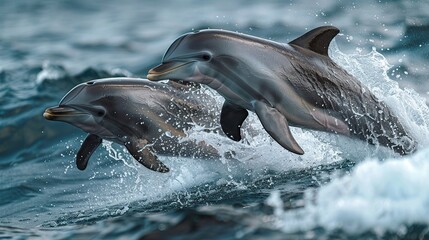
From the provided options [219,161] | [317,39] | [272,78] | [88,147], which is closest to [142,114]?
[88,147]

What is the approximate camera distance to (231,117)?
9375 millimetres

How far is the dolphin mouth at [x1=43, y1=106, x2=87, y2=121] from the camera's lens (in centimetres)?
969

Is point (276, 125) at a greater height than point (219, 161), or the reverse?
point (276, 125)

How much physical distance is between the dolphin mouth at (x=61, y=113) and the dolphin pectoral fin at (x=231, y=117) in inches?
58.2

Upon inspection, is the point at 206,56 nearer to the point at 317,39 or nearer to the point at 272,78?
the point at 272,78

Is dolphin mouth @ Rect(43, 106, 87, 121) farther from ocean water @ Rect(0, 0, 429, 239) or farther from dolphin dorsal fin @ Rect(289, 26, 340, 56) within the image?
dolphin dorsal fin @ Rect(289, 26, 340, 56)

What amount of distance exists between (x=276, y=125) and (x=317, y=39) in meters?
0.95

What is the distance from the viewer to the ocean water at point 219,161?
6.62 metres

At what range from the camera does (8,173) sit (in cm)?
1305

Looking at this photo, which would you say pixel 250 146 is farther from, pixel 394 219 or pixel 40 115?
pixel 40 115

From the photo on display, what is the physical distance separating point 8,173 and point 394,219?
769 centimetres

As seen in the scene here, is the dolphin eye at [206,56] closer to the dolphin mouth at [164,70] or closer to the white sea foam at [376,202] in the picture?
the dolphin mouth at [164,70]

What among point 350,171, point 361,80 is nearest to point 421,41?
point 361,80

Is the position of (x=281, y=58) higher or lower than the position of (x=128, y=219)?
higher
